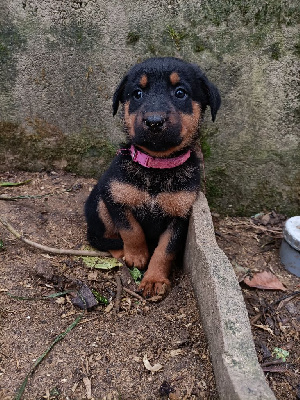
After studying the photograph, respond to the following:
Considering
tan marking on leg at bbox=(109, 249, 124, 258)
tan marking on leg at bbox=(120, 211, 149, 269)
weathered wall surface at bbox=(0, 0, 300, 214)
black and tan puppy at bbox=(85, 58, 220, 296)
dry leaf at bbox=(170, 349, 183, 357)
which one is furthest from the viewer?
weathered wall surface at bbox=(0, 0, 300, 214)

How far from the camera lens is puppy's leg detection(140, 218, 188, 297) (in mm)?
3328

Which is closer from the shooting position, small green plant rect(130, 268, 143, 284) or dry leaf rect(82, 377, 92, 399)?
dry leaf rect(82, 377, 92, 399)

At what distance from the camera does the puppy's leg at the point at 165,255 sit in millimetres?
3328

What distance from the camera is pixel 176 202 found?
321 centimetres

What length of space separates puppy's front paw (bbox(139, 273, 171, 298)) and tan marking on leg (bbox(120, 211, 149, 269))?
0.22 metres

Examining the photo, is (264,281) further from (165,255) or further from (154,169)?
(154,169)

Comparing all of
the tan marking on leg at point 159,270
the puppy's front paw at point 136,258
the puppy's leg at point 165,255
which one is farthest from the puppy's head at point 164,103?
the puppy's front paw at point 136,258

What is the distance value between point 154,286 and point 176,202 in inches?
26.5

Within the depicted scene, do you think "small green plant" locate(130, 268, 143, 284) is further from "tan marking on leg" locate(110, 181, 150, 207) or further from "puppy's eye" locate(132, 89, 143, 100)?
"puppy's eye" locate(132, 89, 143, 100)

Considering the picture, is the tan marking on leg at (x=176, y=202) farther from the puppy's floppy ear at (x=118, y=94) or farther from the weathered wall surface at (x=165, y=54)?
the weathered wall surface at (x=165, y=54)

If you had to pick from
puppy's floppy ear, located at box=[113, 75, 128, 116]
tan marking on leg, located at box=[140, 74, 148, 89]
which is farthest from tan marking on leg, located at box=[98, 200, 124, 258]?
tan marking on leg, located at box=[140, 74, 148, 89]

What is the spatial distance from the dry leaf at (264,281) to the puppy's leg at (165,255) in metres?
0.67

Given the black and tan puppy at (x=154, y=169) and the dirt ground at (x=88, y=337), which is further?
the black and tan puppy at (x=154, y=169)

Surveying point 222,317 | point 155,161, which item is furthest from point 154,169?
point 222,317
